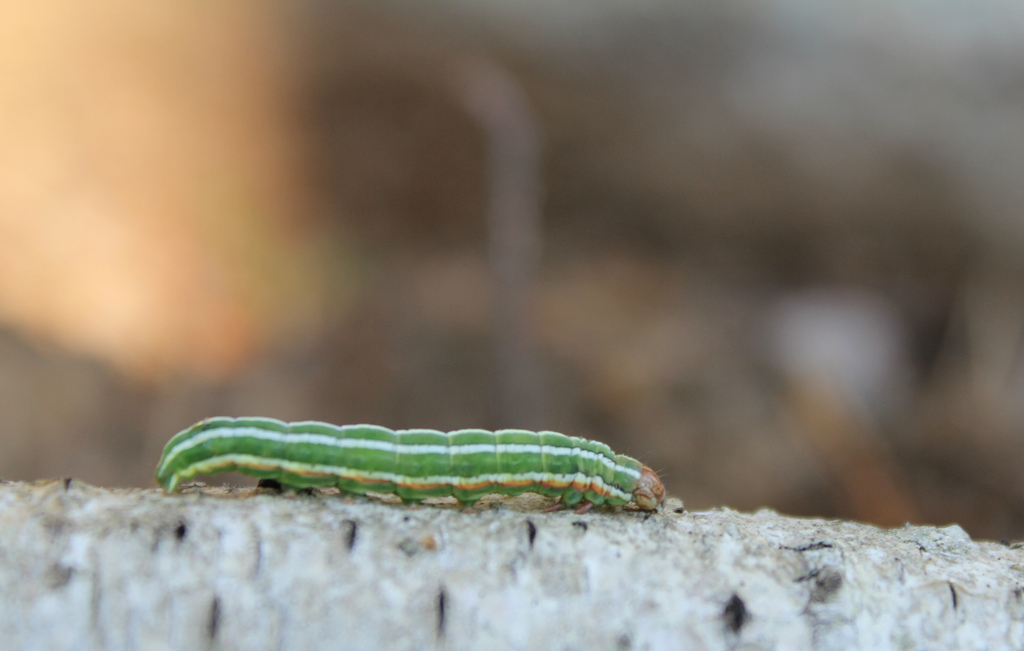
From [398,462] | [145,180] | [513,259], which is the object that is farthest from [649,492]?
[145,180]

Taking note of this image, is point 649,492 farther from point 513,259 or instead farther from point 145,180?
point 145,180

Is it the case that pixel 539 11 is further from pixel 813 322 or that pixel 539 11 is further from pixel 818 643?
pixel 818 643

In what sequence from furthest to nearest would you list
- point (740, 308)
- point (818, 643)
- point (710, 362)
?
1. point (740, 308)
2. point (710, 362)
3. point (818, 643)

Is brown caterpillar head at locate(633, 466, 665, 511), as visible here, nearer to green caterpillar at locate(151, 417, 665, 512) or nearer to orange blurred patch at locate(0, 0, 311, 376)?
green caterpillar at locate(151, 417, 665, 512)

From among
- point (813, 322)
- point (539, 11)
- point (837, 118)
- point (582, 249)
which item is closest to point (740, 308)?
point (813, 322)

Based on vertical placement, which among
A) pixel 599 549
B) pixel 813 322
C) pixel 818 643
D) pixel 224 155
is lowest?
pixel 818 643

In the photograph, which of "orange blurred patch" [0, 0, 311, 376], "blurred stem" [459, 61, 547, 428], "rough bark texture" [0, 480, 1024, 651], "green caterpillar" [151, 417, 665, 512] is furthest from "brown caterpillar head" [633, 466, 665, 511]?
"orange blurred patch" [0, 0, 311, 376]
